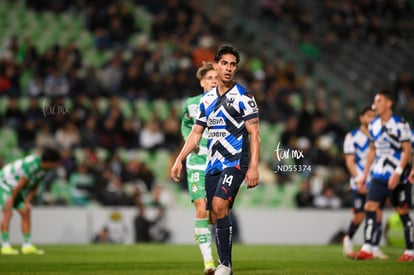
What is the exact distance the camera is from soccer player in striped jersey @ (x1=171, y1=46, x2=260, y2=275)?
1095 cm

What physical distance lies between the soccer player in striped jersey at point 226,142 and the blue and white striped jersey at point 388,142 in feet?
16.2

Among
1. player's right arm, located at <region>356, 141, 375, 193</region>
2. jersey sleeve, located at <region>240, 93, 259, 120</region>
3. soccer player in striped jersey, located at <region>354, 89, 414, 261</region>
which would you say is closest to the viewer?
jersey sleeve, located at <region>240, 93, 259, 120</region>

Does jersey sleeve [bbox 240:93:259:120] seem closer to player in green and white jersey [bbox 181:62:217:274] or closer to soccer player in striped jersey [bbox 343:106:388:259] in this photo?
player in green and white jersey [bbox 181:62:217:274]

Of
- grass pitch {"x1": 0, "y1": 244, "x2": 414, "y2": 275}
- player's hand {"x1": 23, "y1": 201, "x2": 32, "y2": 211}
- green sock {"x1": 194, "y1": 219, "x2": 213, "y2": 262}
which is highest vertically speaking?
player's hand {"x1": 23, "y1": 201, "x2": 32, "y2": 211}

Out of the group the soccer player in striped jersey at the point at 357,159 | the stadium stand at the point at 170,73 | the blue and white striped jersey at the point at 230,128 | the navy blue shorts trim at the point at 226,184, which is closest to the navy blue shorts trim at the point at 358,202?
the soccer player in striped jersey at the point at 357,159

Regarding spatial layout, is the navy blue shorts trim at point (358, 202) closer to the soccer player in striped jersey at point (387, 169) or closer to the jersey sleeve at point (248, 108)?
the soccer player in striped jersey at point (387, 169)

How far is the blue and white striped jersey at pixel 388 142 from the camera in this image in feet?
50.5

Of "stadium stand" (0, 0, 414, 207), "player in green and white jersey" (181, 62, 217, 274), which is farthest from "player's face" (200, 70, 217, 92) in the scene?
"stadium stand" (0, 0, 414, 207)

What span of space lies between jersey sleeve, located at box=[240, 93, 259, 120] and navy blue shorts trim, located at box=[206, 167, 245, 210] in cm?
68

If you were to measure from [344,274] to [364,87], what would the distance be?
1829cm

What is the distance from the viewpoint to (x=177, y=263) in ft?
48.6

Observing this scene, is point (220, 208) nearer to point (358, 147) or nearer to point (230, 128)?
point (230, 128)

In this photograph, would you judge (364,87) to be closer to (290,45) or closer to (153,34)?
(290,45)

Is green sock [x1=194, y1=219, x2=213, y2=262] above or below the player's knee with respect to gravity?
below
